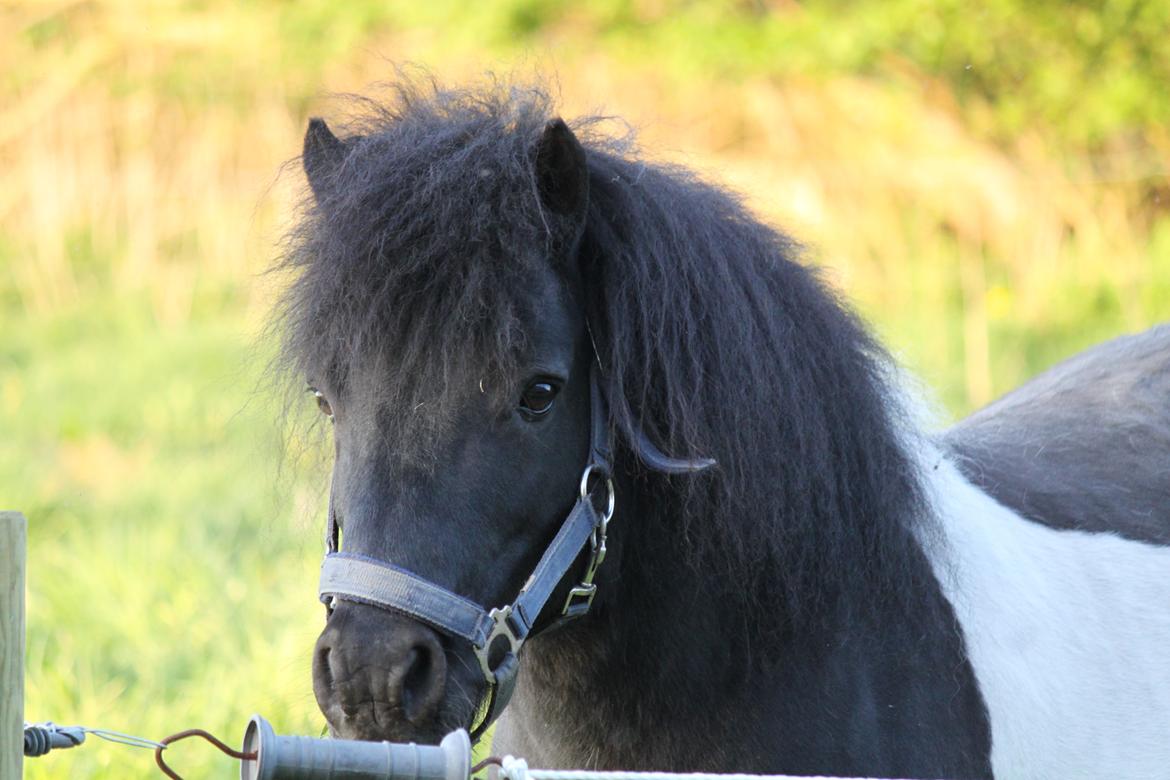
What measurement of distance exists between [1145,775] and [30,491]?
7.28 m

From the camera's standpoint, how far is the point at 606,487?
2.09m

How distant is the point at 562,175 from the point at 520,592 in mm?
738

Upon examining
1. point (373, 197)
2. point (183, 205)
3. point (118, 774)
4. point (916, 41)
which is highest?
point (183, 205)

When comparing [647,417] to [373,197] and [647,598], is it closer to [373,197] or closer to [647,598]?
[647,598]

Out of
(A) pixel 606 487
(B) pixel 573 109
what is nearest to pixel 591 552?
(A) pixel 606 487

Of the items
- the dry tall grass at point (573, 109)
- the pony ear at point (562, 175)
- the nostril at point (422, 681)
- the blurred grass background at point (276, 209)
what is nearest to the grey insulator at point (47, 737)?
the nostril at point (422, 681)

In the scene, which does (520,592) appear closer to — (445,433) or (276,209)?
(445,433)

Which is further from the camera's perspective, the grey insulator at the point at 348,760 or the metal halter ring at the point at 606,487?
the metal halter ring at the point at 606,487

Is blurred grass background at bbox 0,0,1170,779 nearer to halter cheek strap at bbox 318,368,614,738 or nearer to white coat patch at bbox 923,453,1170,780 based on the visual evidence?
halter cheek strap at bbox 318,368,614,738

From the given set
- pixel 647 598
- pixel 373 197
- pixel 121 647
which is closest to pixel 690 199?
pixel 373 197

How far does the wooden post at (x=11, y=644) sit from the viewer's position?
5.41ft

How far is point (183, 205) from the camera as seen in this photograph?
53.3 feet

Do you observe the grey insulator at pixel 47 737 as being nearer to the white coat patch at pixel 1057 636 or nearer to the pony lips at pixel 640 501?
the pony lips at pixel 640 501

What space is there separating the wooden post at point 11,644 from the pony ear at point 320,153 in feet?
2.89
